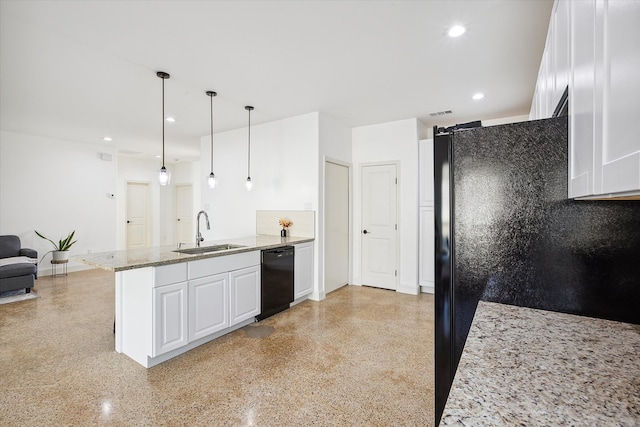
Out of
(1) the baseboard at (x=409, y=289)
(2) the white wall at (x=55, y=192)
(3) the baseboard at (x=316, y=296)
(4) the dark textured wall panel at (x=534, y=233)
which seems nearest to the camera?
(4) the dark textured wall panel at (x=534, y=233)

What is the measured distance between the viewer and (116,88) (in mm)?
3447

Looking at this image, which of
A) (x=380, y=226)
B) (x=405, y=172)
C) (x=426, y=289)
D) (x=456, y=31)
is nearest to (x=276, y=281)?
(x=380, y=226)

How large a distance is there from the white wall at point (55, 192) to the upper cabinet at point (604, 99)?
7.66 m

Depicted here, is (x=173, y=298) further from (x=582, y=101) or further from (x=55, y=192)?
(x=55, y=192)

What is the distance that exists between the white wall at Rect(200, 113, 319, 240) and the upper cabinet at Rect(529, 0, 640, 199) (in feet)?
10.9

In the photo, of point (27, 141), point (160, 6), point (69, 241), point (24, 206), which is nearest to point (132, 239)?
point (69, 241)

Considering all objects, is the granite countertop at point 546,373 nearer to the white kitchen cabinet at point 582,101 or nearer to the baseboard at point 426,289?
the white kitchen cabinet at point 582,101

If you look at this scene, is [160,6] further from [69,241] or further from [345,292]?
→ [69,241]

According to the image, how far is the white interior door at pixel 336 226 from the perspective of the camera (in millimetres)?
4449

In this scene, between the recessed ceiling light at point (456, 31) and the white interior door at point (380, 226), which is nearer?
the recessed ceiling light at point (456, 31)

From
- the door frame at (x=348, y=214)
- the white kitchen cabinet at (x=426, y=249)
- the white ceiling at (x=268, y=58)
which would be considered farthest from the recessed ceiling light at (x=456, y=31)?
the white kitchen cabinet at (x=426, y=249)

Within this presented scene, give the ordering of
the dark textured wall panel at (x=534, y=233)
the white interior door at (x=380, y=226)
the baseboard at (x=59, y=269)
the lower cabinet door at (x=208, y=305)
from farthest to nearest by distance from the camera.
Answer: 1. the baseboard at (x=59, y=269)
2. the white interior door at (x=380, y=226)
3. the lower cabinet door at (x=208, y=305)
4. the dark textured wall panel at (x=534, y=233)

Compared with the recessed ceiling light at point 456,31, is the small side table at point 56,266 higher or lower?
lower

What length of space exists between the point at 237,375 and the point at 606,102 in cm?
260
